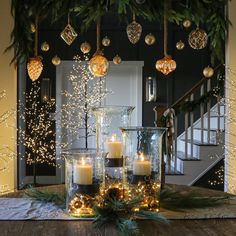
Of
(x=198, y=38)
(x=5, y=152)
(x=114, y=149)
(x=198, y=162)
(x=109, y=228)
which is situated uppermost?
(x=198, y=38)

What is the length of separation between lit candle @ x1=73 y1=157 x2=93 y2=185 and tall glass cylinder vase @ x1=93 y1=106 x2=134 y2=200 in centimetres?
9

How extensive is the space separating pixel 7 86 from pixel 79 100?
4077 mm

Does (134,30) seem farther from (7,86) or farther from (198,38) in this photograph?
(7,86)

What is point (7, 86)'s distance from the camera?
126 inches

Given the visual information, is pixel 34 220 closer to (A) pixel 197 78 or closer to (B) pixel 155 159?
(B) pixel 155 159

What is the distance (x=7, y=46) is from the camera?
10.5 ft

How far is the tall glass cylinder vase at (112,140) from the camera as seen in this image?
1.72 m

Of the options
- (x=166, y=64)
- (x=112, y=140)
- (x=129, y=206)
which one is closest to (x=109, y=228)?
(x=129, y=206)

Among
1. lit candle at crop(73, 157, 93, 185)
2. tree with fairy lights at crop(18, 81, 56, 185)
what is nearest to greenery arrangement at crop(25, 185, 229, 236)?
lit candle at crop(73, 157, 93, 185)

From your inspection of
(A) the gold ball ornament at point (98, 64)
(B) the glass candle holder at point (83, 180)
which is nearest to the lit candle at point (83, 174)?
(B) the glass candle holder at point (83, 180)

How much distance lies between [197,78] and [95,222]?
6253 mm

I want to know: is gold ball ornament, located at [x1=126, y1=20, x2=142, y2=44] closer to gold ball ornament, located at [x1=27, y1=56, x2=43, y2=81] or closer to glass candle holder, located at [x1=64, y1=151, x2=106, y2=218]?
gold ball ornament, located at [x1=27, y1=56, x2=43, y2=81]

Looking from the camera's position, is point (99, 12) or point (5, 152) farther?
point (5, 152)

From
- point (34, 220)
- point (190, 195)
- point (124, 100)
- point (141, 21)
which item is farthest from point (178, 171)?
point (34, 220)
